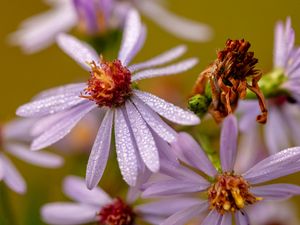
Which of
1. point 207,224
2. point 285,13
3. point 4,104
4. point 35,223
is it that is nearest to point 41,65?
point 4,104

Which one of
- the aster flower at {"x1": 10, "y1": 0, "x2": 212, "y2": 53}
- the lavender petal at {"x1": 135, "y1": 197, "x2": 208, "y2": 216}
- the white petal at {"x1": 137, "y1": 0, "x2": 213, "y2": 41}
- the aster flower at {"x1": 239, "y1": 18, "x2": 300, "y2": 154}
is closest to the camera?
the lavender petal at {"x1": 135, "y1": 197, "x2": 208, "y2": 216}

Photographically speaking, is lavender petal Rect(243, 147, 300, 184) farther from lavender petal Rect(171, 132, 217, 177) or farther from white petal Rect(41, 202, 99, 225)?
white petal Rect(41, 202, 99, 225)

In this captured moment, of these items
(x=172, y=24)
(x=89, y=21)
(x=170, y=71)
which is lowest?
(x=170, y=71)

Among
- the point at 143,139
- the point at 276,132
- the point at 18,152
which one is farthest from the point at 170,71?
the point at 18,152

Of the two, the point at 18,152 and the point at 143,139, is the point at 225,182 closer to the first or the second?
the point at 143,139

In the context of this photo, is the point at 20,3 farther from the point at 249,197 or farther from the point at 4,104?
the point at 249,197

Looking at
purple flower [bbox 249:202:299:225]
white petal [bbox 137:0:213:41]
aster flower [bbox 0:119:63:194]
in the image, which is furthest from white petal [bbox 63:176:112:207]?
white petal [bbox 137:0:213:41]

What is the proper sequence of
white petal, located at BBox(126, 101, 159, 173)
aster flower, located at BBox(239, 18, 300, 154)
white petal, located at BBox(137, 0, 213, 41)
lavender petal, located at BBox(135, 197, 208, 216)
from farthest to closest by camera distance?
white petal, located at BBox(137, 0, 213, 41)
aster flower, located at BBox(239, 18, 300, 154)
lavender petal, located at BBox(135, 197, 208, 216)
white petal, located at BBox(126, 101, 159, 173)
